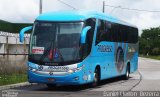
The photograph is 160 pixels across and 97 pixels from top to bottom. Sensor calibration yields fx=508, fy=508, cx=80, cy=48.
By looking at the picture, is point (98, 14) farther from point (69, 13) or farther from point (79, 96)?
point (79, 96)

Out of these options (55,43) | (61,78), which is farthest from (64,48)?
(61,78)

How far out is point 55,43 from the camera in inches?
789

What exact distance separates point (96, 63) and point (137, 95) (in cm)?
438

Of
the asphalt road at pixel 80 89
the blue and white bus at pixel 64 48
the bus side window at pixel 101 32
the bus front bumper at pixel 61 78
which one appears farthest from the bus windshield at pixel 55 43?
the bus side window at pixel 101 32

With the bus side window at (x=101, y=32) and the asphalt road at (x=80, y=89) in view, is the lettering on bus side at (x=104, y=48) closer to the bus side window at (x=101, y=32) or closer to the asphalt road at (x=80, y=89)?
the bus side window at (x=101, y=32)

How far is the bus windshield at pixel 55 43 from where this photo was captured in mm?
19891

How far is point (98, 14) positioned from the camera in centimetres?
2262

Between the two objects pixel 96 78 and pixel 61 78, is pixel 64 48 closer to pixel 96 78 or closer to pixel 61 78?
pixel 61 78

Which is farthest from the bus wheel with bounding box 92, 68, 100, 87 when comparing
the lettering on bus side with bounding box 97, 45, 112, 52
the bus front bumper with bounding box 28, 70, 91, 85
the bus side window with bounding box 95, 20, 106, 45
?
the bus front bumper with bounding box 28, 70, 91, 85

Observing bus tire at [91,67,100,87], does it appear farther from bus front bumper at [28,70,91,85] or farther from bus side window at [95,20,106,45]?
bus front bumper at [28,70,91,85]

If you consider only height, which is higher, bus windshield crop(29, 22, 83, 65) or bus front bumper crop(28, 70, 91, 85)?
bus windshield crop(29, 22, 83, 65)

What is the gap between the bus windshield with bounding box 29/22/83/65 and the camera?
19.9 metres

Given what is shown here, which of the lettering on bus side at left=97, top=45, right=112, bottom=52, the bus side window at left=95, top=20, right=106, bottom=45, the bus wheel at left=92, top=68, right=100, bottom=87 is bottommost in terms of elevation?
the bus wheel at left=92, top=68, right=100, bottom=87

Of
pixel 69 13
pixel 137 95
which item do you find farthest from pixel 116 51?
pixel 137 95
